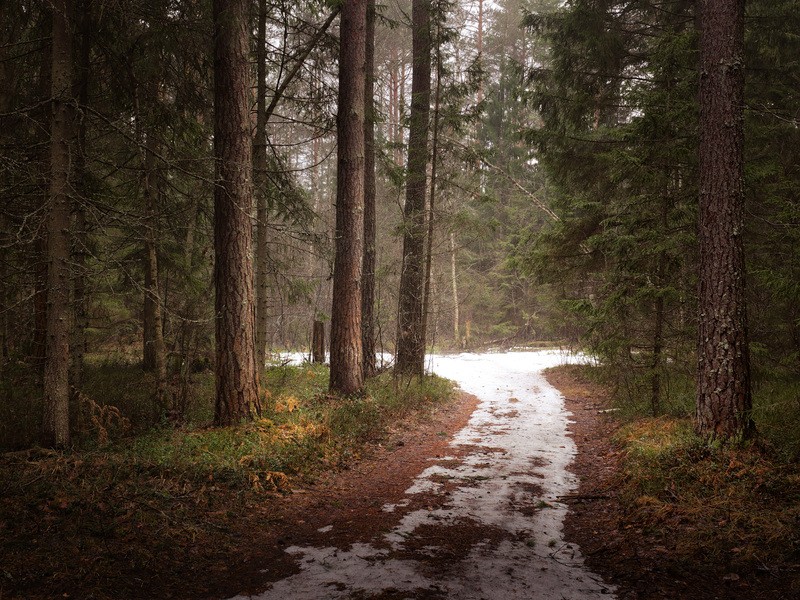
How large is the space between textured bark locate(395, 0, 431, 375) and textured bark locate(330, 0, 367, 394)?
2.73m

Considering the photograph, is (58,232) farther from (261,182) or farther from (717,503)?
(717,503)

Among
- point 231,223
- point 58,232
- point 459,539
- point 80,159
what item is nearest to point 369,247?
point 231,223

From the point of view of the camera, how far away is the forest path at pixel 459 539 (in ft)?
12.3

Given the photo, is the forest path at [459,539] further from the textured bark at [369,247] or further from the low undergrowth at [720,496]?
the textured bark at [369,247]

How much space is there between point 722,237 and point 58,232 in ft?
27.8

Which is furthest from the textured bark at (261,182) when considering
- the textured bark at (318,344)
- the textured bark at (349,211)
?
the textured bark at (318,344)

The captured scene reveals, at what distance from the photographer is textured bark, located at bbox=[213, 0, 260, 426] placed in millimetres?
7617

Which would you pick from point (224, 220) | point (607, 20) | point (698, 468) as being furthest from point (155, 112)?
point (607, 20)

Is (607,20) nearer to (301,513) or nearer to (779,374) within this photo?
(779,374)

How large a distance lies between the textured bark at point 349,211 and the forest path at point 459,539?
9.83ft

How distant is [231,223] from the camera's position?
765 centimetres

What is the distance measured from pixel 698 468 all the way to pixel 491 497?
2.45m

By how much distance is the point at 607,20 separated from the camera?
12.4 m

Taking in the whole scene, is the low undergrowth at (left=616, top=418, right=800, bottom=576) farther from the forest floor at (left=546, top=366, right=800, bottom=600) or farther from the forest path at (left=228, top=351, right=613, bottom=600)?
the forest path at (left=228, top=351, right=613, bottom=600)
